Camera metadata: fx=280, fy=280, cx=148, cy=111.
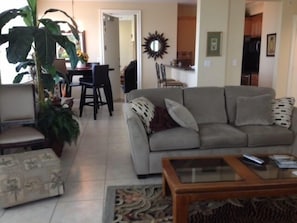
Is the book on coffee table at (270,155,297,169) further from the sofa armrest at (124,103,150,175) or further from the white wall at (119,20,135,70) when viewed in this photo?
the white wall at (119,20,135,70)

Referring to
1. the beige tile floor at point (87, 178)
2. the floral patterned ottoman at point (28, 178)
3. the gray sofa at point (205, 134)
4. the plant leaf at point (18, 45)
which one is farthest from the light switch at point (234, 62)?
the floral patterned ottoman at point (28, 178)

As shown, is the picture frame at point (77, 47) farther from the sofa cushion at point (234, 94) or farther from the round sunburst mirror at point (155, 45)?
the sofa cushion at point (234, 94)

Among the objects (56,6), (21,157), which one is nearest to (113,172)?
(21,157)

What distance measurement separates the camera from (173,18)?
7.78 meters

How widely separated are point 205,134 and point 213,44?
2.69 meters

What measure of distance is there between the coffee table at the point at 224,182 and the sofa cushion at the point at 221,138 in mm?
647

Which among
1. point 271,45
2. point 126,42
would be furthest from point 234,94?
point 126,42

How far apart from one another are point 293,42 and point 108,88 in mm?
4318

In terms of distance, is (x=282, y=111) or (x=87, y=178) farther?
(x=282, y=111)

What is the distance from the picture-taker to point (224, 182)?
6.64 feet

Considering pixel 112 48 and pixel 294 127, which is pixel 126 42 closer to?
pixel 112 48

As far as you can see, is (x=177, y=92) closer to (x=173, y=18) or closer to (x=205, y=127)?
(x=205, y=127)

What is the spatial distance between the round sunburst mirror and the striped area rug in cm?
567

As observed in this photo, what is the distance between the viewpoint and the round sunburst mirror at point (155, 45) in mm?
7715
